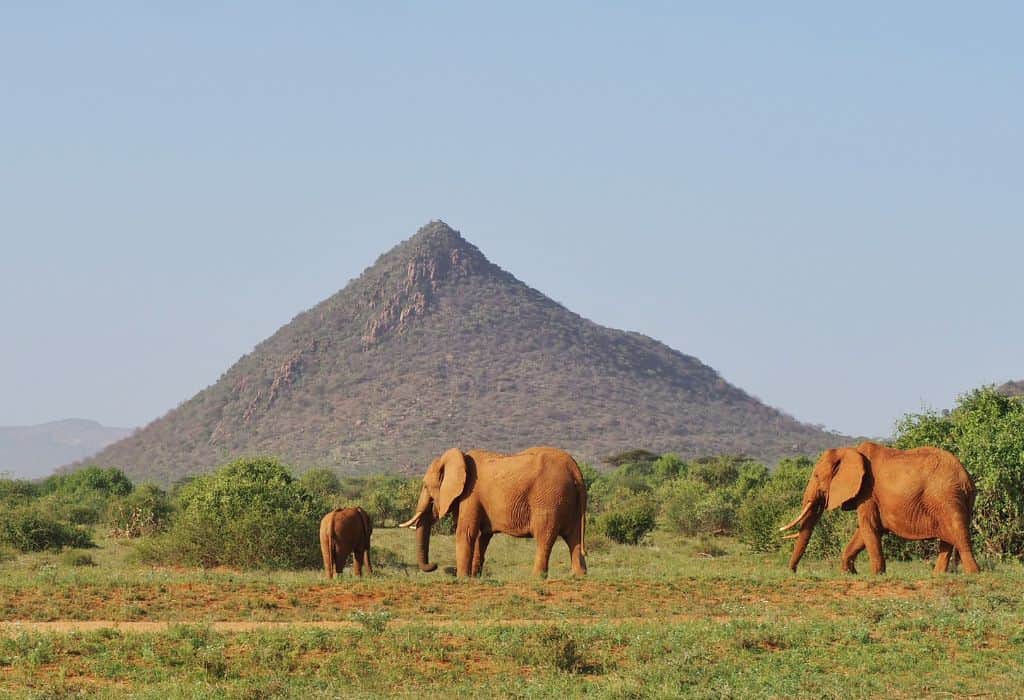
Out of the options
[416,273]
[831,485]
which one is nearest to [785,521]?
[831,485]

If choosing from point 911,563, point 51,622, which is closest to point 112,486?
point 911,563

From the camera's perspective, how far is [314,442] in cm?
13812

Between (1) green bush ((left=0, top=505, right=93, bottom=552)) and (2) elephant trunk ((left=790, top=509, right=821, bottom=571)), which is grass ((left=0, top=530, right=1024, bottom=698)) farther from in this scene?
(1) green bush ((left=0, top=505, right=93, bottom=552))

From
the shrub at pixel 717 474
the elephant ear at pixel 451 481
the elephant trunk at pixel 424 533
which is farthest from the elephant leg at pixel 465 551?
the shrub at pixel 717 474

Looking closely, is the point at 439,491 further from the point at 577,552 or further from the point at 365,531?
the point at 365,531

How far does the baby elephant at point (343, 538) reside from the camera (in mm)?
25172

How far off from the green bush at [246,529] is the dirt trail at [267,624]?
11.4 meters

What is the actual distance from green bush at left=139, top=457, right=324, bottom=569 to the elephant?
1139cm

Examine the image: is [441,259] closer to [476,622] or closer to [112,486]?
[112,486]

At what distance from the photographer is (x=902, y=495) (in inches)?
915

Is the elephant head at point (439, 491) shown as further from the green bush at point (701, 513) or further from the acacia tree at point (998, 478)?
the green bush at point (701, 513)

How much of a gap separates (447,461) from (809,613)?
7.08 meters

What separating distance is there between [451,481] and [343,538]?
3.14 metres

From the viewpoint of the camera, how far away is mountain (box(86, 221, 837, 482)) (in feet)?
455
